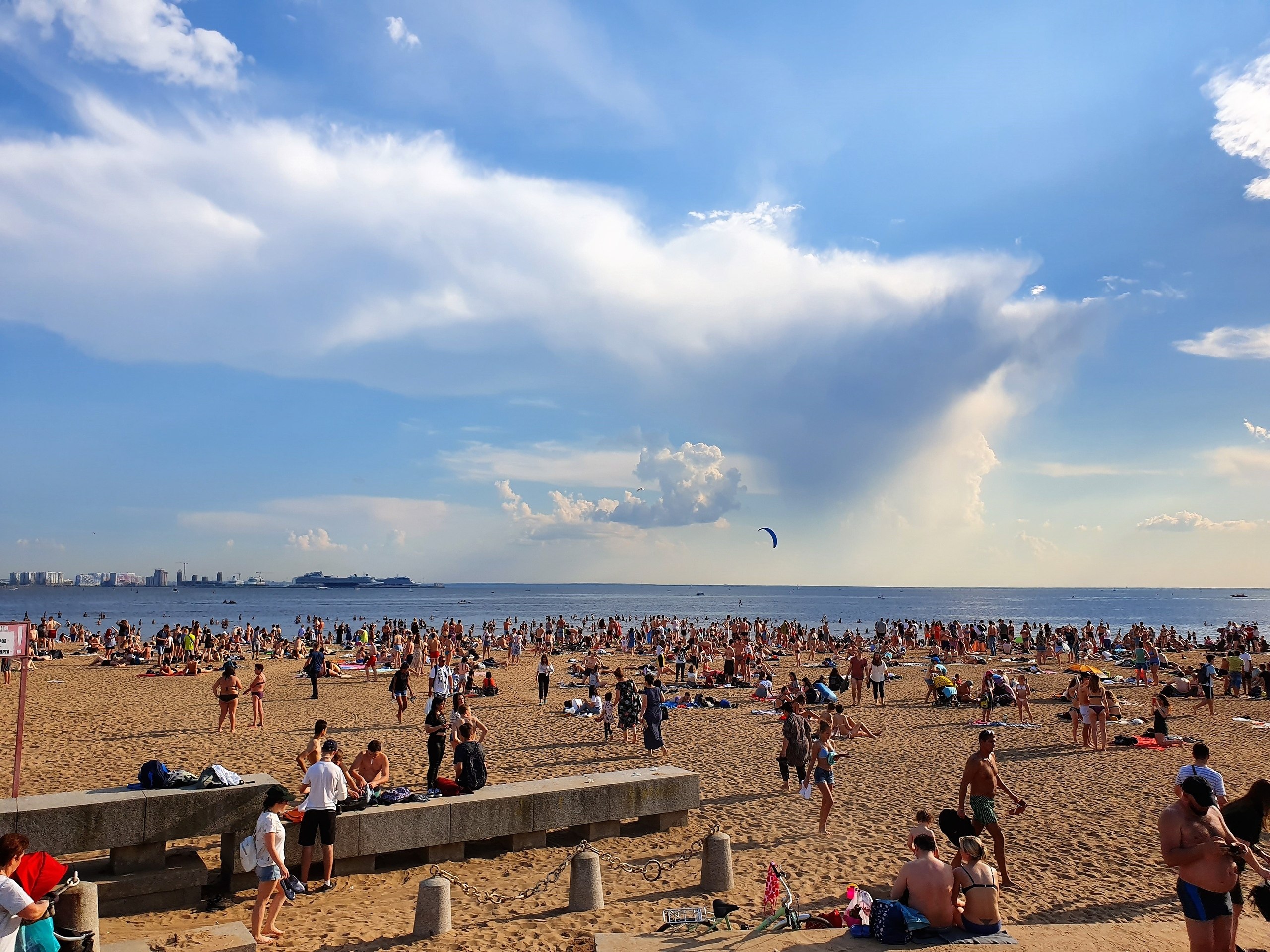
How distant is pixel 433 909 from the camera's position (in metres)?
6.45

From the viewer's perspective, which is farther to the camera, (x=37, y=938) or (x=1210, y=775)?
(x=1210, y=775)

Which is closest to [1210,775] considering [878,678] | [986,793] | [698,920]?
[986,793]

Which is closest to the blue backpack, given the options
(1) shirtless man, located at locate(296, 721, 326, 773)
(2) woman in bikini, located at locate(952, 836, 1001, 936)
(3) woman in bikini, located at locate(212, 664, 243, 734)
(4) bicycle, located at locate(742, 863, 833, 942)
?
(2) woman in bikini, located at locate(952, 836, 1001, 936)

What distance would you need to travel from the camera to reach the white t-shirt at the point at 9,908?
4250 millimetres

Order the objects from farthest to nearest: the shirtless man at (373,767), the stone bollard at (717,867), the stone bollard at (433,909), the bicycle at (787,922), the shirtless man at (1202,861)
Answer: the shirtless man at (373,767) → the stone bollard at (717,867) → the stone bollard at (433,909) → the bicycle at (787,922) → the shirtless man at (1202,861)

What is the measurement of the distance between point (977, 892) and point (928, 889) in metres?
0.34

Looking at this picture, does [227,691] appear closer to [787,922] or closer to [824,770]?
[824,770]

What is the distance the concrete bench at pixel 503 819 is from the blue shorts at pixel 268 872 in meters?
1.52

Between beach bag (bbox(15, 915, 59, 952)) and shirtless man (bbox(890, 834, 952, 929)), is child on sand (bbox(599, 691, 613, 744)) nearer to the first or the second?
shirtless man (bbox(890, 834, 952, 929))

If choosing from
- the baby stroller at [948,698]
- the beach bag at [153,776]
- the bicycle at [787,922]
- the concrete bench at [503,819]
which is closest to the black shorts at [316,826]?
the concrete bench at [503,819]

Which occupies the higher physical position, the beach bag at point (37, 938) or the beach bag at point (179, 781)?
the beach bag at point (179, 781)

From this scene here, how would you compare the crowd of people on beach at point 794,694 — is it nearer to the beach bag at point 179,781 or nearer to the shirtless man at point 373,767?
the shirtless man at point 373,767

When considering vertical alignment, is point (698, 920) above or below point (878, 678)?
above

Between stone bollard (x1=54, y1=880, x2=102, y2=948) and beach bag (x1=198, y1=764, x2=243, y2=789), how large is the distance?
7.58 ft
